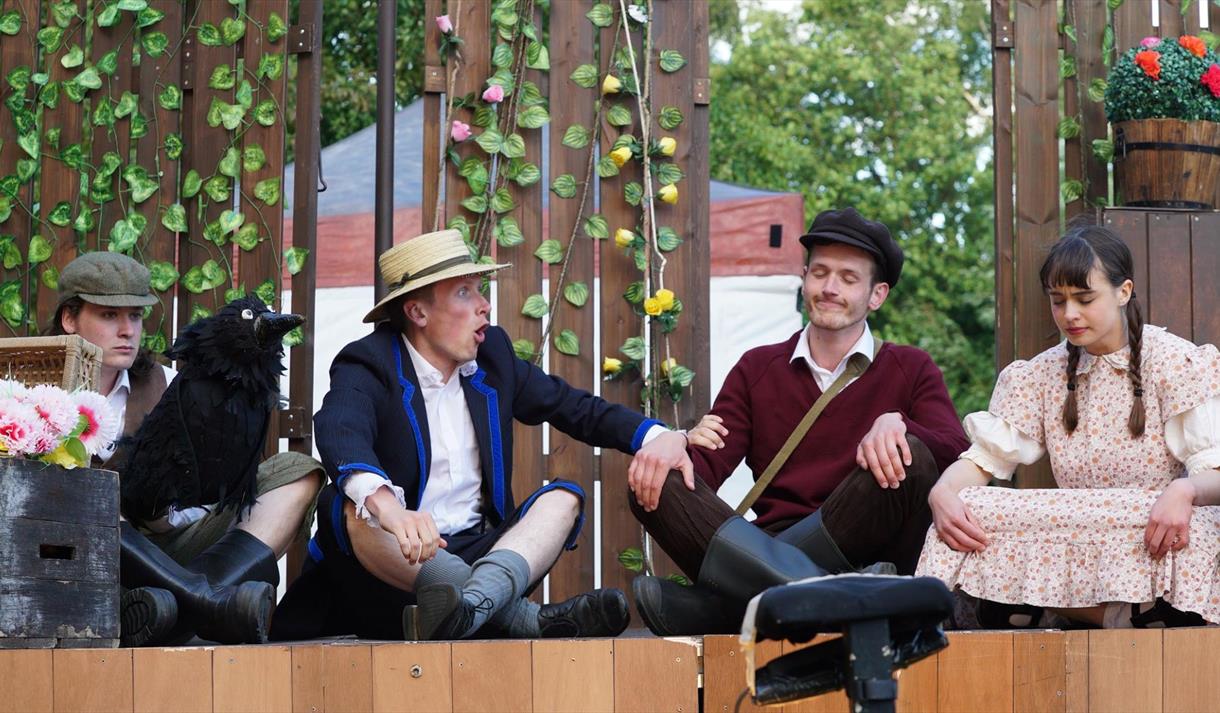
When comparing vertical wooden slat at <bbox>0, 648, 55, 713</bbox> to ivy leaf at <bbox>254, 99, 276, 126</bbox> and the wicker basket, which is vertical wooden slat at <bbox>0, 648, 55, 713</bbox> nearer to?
the wicker basket

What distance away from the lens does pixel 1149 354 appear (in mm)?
3490

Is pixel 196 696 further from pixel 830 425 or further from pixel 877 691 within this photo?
A: pixel 830 425

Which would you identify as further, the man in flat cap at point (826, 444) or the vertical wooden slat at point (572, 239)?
the vertical wooden slat at point (572, 239)

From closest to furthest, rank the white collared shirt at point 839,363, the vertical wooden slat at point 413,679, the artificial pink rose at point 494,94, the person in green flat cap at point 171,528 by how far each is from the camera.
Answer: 1. the vertical wooden slat at point 413,679
2. the person in green flat cap at point 171,528
3. the white collared shirt at point 839,363
4. the artificial pink rose at point 494,94

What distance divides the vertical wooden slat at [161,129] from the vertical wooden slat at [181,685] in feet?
6.09

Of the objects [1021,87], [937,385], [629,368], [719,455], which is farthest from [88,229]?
[1021,87]

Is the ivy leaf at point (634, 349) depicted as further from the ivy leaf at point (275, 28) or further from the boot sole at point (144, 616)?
the boot sole at point (144, 616)

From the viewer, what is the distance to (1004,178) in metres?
4.49

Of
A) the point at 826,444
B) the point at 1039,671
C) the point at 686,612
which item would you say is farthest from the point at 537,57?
the point at 1039,671

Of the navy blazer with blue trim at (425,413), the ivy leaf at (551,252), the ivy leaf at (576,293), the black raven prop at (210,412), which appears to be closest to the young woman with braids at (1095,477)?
the navy blazer with blue trim at (425,413)

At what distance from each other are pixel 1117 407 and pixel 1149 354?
0.15 metres

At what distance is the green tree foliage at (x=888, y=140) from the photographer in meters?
16.8

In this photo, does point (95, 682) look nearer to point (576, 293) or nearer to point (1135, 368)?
point (576, 293)

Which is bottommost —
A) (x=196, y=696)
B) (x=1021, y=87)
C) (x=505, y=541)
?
(x=196, y=696)
